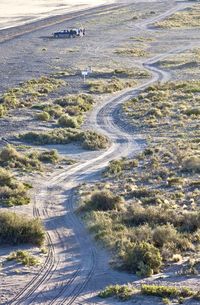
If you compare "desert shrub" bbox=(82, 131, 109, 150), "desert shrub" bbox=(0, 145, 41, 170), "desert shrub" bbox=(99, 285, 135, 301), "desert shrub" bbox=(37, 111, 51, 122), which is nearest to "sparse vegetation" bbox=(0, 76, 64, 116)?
"desert shrub" bbox=(37, 111, 51, 122)

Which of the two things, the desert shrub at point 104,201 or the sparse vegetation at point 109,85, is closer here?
the desert shrub at point 104,201

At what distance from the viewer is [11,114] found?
4653cm

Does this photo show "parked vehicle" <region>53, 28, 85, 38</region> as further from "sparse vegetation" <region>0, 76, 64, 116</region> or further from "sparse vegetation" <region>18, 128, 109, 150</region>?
"sparse vegetation" <region>18, 128, 109, 150</region>

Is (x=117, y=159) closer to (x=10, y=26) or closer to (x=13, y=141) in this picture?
(x=13, y=141)

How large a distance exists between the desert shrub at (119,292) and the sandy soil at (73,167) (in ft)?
0.86

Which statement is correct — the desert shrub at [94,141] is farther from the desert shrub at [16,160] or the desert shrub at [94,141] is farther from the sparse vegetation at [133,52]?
the sparse vegetation at [133,52]

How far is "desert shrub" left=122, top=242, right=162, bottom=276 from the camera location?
62.5ft

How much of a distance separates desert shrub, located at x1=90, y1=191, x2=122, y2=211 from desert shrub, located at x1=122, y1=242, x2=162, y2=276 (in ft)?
19.0

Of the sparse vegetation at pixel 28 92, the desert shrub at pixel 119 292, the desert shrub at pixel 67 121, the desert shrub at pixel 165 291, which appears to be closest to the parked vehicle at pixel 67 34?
the sparse vegetation at pixel 28 92

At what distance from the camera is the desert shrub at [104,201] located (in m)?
25.5

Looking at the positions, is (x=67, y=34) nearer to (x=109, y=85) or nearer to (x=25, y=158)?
Result: (x=109, y=85)

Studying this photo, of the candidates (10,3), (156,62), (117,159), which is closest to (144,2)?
(10,3)

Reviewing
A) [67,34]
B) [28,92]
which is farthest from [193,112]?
[67,34]

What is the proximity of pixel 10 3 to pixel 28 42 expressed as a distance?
211 ft
